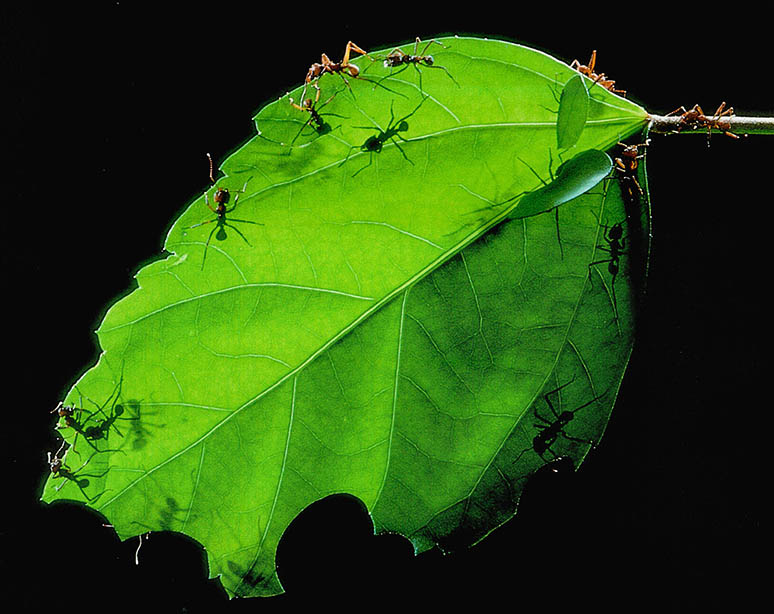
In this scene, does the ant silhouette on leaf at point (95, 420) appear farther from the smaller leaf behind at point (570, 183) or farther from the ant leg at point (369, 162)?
the smaller leaf behind at point (570, 183)

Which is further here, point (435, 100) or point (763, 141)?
point (763, 141)

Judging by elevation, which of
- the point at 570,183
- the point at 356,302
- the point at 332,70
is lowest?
the point at 356,302

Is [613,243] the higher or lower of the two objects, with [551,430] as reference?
higher

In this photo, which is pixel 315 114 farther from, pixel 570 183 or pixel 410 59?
pixel 570 183

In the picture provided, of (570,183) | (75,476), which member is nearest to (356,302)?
(570,183)

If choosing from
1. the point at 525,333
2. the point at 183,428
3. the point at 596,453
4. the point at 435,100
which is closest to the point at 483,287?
the point at 525,333

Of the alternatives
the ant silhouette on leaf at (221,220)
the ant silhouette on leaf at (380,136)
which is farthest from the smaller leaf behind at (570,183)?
the ant silhouette on leaf at (221,220)

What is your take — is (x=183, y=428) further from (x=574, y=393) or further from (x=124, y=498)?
(x=574, y=393)

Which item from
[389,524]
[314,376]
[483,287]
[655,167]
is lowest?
[389,524]
